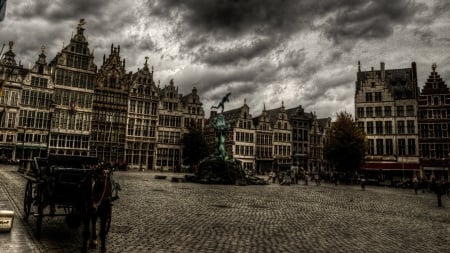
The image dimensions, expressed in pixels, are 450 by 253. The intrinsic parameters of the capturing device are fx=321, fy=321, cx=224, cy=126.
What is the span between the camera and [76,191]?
25.9 ft

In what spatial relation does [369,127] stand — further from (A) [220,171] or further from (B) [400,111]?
(A) [220,171]

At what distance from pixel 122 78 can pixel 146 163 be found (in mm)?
15772

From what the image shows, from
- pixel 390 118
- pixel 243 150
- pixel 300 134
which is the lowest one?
pixel 243 150

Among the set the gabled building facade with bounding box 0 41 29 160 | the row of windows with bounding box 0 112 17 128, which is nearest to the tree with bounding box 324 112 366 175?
the gabled building facade with bounding box 0 41 29 160

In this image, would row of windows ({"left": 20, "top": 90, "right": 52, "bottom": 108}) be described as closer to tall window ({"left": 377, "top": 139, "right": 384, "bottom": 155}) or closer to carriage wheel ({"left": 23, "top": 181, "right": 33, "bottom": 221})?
carriage wheel ({"left": 23, "top": 181, "right": 33, "bottom": 221})

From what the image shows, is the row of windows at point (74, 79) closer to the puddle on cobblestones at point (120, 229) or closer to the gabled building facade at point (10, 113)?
the gabled building facade at point (10, 113)

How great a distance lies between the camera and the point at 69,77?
171ft

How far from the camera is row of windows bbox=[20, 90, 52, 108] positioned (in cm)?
4894

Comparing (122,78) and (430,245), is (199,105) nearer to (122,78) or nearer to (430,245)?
(122,78)

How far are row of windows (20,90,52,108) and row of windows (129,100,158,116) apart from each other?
1329cm

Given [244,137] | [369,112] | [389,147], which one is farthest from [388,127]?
[244,137]

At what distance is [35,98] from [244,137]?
37.6m

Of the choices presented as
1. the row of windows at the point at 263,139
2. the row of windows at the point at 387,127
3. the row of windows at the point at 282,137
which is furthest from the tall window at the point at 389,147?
the row of windows at the point at 263,139

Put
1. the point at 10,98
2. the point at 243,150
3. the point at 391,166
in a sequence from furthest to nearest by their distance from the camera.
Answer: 1. the point at 243,150
2. the point at 391,166
3. the point at 10,98
